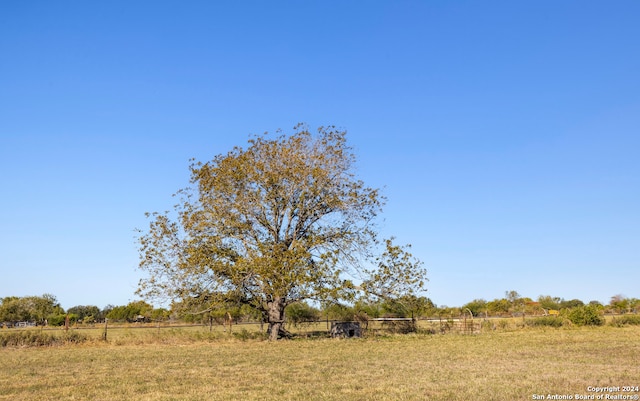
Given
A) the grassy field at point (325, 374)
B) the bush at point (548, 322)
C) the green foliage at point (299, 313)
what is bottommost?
the grassy field at point (325, 374)

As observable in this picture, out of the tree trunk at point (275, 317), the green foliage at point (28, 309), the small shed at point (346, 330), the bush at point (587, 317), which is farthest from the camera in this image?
the green foliage at point (28, 309)

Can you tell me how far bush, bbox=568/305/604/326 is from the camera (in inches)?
1497

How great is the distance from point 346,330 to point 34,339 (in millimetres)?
17012

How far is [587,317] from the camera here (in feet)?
125

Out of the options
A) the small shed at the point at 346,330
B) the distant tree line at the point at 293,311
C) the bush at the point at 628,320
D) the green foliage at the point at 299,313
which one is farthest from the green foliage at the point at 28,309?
the bush at the point at 628,320

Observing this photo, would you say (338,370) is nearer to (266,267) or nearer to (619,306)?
(266,267)

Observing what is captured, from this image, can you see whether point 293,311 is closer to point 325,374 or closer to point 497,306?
point 325,374

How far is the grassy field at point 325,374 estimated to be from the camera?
10797mm

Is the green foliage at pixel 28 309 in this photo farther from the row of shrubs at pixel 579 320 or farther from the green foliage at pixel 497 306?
the green foliage at pixel 497 306

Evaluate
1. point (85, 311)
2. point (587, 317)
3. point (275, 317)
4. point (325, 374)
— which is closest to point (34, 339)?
point (275, 317)

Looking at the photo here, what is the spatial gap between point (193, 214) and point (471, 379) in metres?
20.4

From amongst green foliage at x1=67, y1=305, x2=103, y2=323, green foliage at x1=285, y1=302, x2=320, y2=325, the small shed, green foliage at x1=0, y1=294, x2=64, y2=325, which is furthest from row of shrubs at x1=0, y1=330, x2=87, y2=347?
green foliage at x1=67, y1=305, x2=103, y2=323

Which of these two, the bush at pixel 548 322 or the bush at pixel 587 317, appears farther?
the bush at pixel 548 322

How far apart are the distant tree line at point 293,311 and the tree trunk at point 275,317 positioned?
6.41ft
